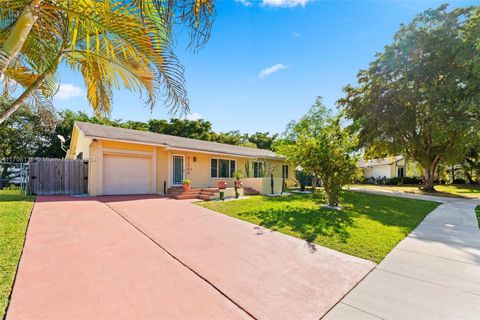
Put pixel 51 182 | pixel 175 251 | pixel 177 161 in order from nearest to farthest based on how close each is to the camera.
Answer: pixel 175 251 < pixel 51 182 < pixel 177 161

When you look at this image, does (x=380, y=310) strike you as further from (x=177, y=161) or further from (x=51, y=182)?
(x=51, y=182)

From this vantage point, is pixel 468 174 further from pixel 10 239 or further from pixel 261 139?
pixel 10 239

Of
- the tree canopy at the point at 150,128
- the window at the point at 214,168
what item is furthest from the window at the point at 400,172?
the window at the point at 214,168

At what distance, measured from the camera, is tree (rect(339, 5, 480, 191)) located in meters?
16.5

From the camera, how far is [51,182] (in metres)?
12.6

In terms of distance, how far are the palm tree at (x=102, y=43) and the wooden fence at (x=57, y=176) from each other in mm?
9791

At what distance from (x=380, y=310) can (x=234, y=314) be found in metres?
1.94

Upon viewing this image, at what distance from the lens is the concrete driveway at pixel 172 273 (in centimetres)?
296

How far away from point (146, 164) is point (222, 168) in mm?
5784

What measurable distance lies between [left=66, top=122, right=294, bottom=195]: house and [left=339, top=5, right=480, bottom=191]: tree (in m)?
11.9

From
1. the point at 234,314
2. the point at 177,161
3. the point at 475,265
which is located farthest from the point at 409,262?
the point at 177,161

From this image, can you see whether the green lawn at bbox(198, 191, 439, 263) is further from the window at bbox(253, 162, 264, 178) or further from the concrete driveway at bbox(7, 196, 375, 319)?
the window at bbox(253, 162, 264, 178)

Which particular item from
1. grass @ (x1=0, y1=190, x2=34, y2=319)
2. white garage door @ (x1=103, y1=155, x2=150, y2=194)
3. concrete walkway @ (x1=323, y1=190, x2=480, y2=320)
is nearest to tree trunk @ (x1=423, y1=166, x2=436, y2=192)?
concrete walkway @ (x1=323, y1=190, x2=480, y2=320)

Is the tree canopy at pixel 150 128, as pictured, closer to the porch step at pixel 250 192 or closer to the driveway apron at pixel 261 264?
the porch step at pixel 250 192
